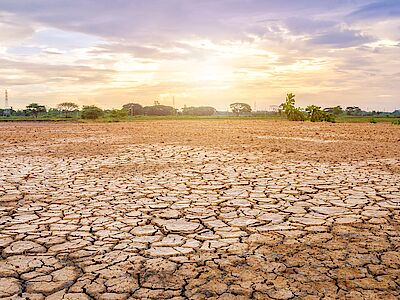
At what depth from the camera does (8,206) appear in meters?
4.98

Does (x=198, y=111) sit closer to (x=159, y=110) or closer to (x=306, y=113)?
(x=159, y=110)

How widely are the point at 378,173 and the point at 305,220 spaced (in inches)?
140

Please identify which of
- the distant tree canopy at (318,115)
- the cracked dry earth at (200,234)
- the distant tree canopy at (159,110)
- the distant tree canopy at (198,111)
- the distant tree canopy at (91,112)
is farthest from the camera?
the distant tree canopy at (198,111)

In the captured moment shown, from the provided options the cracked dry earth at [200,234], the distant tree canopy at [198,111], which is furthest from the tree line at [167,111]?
the cracked dry earth at [200,234]

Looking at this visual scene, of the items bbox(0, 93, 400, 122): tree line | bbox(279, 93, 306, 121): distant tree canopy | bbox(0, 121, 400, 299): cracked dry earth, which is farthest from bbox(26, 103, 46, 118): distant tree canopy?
bbox(0, 121, 400, 299): cracked dry earth

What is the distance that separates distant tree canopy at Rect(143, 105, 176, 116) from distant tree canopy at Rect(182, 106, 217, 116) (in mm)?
Answer: 2439

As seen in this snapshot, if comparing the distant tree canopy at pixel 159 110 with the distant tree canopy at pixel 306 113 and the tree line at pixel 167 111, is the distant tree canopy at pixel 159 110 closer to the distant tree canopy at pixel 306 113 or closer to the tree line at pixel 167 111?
the tree line at pixel 167 111

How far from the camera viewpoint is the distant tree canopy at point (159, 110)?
245ft

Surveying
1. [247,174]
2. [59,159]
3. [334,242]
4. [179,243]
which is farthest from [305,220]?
[59,159]

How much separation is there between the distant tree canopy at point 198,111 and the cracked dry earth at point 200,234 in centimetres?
6913

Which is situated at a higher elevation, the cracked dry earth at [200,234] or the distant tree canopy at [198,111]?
the distant tree canopy at [198,111]

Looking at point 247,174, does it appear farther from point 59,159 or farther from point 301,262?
point 59,159

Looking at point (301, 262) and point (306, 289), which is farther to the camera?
point (301, 262)

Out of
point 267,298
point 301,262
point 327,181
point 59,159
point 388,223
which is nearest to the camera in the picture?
point 267,298
